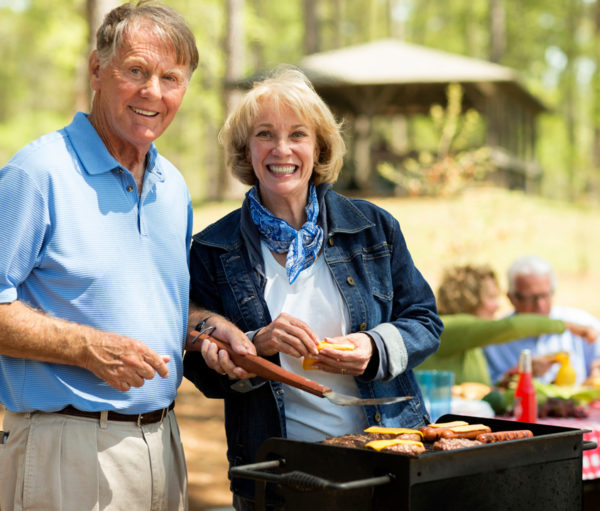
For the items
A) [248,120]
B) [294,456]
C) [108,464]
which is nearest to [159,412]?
[108,464]

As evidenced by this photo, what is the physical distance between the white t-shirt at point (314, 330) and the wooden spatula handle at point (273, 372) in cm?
23

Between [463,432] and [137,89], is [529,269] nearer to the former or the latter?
[463,432]

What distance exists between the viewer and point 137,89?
2691 mm

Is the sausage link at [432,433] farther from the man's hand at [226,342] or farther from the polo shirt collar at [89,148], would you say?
the polo shirt collar at [89,148]

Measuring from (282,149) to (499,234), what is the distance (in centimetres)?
926

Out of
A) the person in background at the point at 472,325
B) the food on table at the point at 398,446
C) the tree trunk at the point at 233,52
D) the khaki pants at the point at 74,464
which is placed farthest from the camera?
the tree trunk at the point at 233,52

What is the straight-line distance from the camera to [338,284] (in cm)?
291

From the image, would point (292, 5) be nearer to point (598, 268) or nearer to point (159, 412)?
point (598, 268)

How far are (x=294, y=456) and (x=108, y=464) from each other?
0.59 m

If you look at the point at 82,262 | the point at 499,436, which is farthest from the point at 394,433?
the point at 82,262

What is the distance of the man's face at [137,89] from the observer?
2682mm

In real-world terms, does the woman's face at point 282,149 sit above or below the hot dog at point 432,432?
above

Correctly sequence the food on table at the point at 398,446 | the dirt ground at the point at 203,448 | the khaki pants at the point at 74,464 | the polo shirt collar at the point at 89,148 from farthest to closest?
the dirt ground at the point at 203,448 → the polo shirt collar at the point at 89,148 → the khaki pants at the point at 74,464 → the food on table at the point at 398,446

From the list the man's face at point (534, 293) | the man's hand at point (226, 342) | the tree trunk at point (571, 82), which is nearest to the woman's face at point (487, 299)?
the man's face at point (534, 293)
